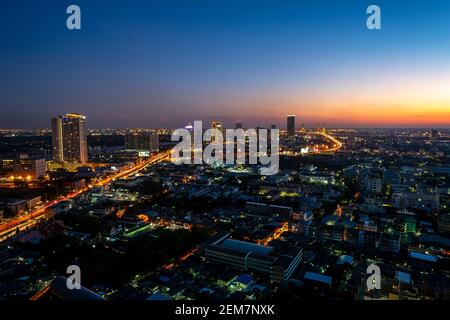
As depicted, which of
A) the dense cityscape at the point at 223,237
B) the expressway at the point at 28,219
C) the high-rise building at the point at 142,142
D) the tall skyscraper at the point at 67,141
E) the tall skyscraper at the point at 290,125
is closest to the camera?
the dense cityscape at the point at 223,237

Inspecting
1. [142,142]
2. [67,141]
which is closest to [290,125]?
[142,142]

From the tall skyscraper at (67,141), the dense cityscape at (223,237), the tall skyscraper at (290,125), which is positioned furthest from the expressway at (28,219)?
the tall skyscraper at (290,125)

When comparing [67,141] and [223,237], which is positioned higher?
[67,141]

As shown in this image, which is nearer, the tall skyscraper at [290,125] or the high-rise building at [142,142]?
the high-rise building at [142,142]

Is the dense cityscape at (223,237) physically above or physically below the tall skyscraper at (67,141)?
below

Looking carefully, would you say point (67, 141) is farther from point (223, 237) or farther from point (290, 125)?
point (290, 125)

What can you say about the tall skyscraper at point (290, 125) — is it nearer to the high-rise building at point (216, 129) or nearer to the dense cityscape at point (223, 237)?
the high-rise building at point (216, 129)
